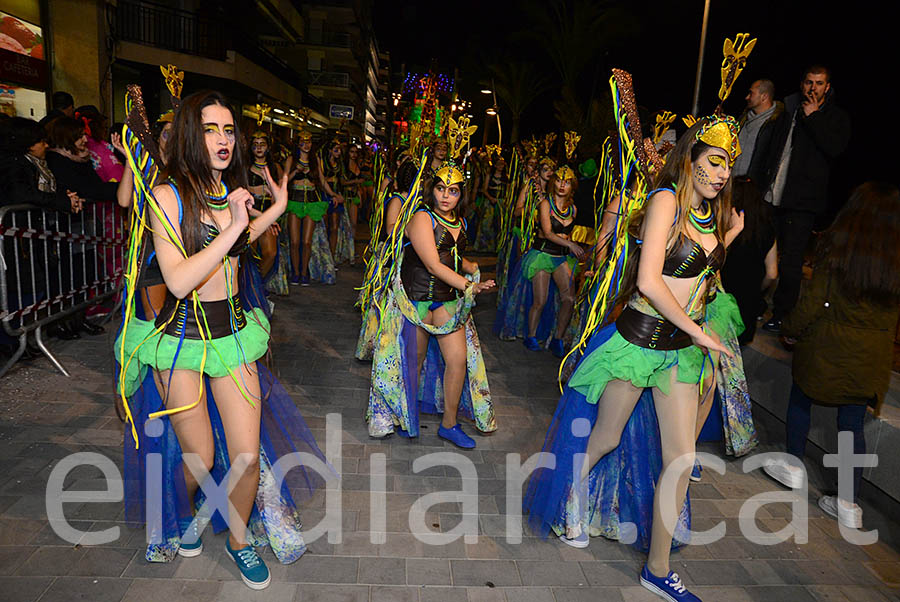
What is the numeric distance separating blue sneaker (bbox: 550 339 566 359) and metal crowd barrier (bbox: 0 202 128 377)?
4041 millimetres

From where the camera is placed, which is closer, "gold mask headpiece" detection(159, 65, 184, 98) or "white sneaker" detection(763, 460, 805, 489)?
"gold mask headpiece" detection(159, 65, 184, 98)

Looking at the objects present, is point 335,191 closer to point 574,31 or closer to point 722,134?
point 722,134

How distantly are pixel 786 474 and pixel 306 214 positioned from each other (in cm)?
690

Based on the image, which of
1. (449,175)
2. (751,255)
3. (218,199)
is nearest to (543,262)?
(751,255)

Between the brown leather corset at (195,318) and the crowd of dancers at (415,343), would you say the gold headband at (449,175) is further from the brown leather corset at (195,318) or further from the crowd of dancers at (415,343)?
the brown leather corset at (195,318)

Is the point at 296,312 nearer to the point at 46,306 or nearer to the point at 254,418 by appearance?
the point at 46,306

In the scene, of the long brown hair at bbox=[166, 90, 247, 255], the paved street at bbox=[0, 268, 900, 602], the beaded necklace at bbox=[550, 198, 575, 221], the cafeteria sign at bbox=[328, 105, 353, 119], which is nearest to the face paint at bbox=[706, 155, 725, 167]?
the paved street at bbox=[0, 268, 900, 602]

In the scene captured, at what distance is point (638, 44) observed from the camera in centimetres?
1919

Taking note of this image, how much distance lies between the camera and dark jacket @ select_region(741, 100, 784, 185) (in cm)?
542

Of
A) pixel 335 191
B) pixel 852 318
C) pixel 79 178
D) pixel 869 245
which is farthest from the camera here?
pixel 335 191

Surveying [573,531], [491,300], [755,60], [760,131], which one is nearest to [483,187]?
[491,300]

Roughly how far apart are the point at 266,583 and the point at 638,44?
19890mm

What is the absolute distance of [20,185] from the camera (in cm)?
511

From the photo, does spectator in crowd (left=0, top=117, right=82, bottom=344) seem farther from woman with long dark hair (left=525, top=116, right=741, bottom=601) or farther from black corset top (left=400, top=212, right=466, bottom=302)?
woman with long dark hair (left=525, top=116, right=741, bottom=601)
